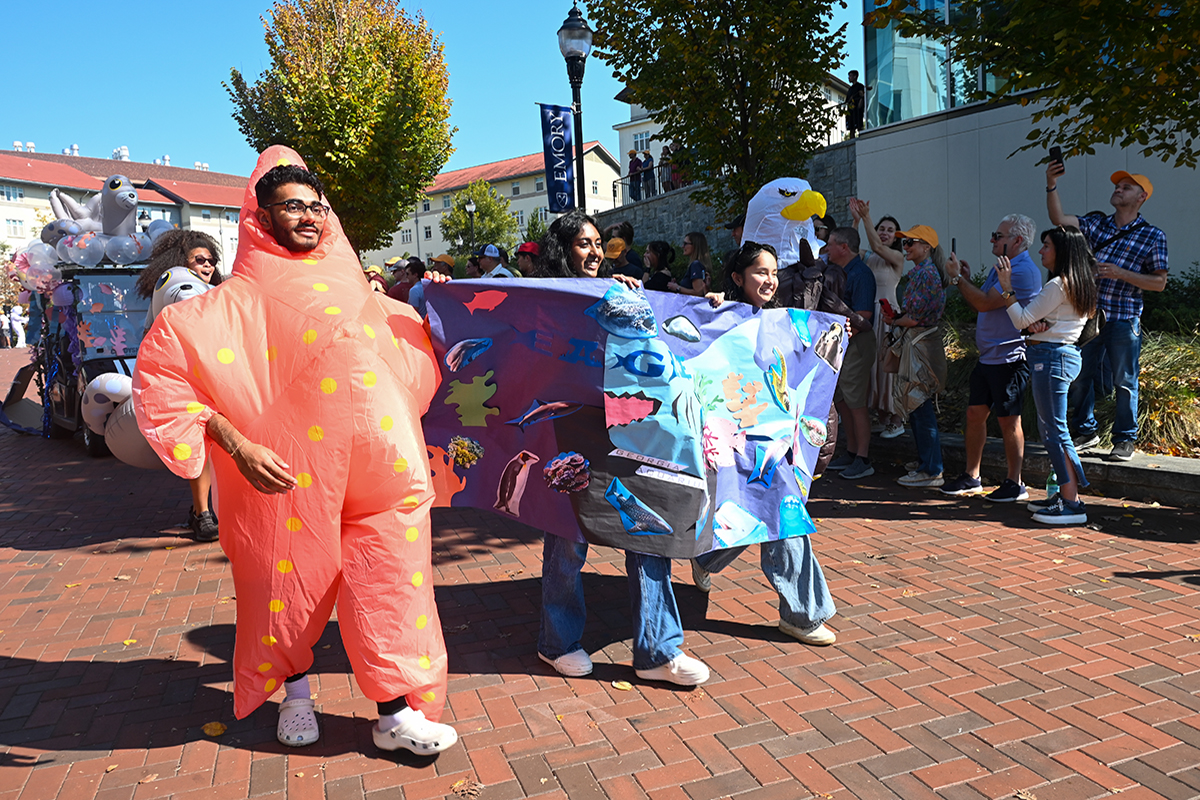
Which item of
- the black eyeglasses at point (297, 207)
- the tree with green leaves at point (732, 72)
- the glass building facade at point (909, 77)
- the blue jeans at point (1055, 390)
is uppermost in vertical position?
the glass building facade at point (909, 77)

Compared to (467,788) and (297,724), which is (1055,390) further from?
(297,724)

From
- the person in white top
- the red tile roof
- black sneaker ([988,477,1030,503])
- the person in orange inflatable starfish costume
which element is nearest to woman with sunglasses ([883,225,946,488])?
black sneaker ([988,477,1030,503])

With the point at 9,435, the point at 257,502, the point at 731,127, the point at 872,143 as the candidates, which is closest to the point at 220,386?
the point at 257,502

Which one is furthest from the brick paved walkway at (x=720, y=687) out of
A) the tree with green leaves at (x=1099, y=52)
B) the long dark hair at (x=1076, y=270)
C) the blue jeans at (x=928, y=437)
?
the tree with green leaves at (x=1099, y=52)

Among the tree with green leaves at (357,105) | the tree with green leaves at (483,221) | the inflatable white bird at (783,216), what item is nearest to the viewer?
the inflatable white bird at (783,216)

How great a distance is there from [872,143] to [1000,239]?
11.0 meters

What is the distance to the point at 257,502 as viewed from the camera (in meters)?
2.92

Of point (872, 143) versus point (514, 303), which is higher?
point (872, 143)

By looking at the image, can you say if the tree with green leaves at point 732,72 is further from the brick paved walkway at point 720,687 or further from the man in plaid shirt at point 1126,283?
the brick paved walkway at point 720,687

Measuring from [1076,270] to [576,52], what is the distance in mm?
6373

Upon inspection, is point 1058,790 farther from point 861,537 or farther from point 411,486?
point 861,537

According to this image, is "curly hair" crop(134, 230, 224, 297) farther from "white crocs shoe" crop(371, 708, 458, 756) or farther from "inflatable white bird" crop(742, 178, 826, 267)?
"white crocs shoe" crop(371, 708, 458, 756)

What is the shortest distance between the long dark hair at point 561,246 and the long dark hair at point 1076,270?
11.5ft

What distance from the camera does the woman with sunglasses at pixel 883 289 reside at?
7422mm
